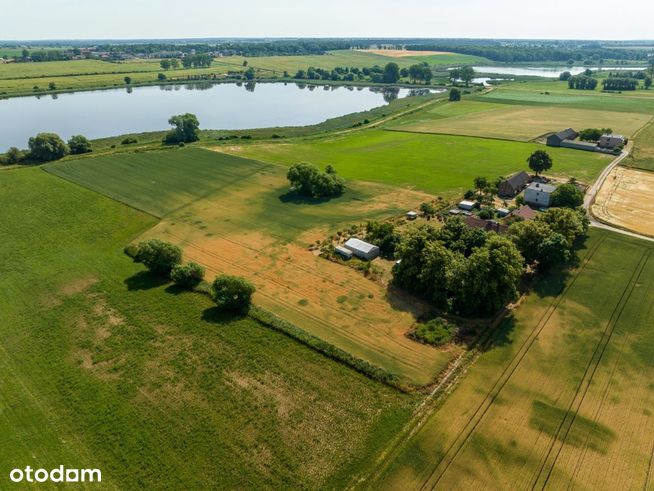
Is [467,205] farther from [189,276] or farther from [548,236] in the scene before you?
[189,276]

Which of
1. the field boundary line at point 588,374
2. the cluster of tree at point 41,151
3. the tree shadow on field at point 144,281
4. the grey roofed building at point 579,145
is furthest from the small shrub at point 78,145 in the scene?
the grey roofed building at point 579,145

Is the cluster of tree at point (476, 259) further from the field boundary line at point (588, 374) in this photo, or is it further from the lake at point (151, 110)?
the lake at point (151, 110)

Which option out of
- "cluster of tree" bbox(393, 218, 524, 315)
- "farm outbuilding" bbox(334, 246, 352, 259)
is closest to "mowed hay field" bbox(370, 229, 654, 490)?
"cluster of tree" bbox(393, 218, 524, 315)

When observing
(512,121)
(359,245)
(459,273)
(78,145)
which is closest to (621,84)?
(512,121)

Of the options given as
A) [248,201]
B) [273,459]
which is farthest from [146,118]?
[273,459]

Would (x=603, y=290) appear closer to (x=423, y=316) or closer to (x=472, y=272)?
(x=472, y=272)

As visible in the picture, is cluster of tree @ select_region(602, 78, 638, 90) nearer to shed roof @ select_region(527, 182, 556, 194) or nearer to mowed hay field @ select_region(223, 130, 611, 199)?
mowed hay field @ select_region(223, 130, 611, 199)

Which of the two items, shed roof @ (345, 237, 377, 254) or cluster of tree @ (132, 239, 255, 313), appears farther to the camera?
shed roof @ (345, 237, 377, 254)

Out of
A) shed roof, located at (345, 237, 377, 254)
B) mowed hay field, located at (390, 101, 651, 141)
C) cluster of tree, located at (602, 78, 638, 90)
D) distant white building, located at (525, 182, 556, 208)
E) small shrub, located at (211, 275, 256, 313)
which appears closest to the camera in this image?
small shrub, located at (211, 275, 256, 313)
